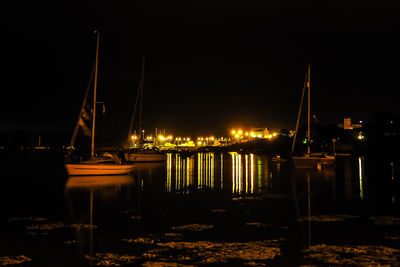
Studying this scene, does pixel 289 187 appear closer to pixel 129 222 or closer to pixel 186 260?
pixel 129 222

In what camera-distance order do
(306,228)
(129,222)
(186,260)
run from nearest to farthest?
(186,260), (306,228), (129,222)

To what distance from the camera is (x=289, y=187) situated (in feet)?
85.3

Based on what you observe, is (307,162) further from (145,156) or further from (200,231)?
(200,231)

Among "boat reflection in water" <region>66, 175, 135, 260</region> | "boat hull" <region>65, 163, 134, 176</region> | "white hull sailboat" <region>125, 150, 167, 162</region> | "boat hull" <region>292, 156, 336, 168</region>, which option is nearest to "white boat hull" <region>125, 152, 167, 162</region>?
"white hull sailboat" <region>125, 150, 167, 162</region>

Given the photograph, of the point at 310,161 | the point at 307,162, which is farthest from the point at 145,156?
the point at 310,161

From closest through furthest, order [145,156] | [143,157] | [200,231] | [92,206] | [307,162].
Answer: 1. [200,231]
2. [92,206]
3. [307,162]
4. [143,157]
5. [145,156]

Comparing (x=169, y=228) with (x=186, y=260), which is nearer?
(x=186, y=260)

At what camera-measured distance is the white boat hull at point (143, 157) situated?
58.2 m

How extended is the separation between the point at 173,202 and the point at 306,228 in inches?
315

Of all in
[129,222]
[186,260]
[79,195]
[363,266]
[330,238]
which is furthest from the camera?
[79,195]

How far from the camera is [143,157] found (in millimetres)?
60312

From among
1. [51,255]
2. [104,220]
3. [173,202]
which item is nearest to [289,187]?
[173,202]

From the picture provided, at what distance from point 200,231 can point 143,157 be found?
4821 cm

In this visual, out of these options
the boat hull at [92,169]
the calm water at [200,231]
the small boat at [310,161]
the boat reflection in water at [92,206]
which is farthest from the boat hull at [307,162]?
the boat reflection in water at [92,206]
